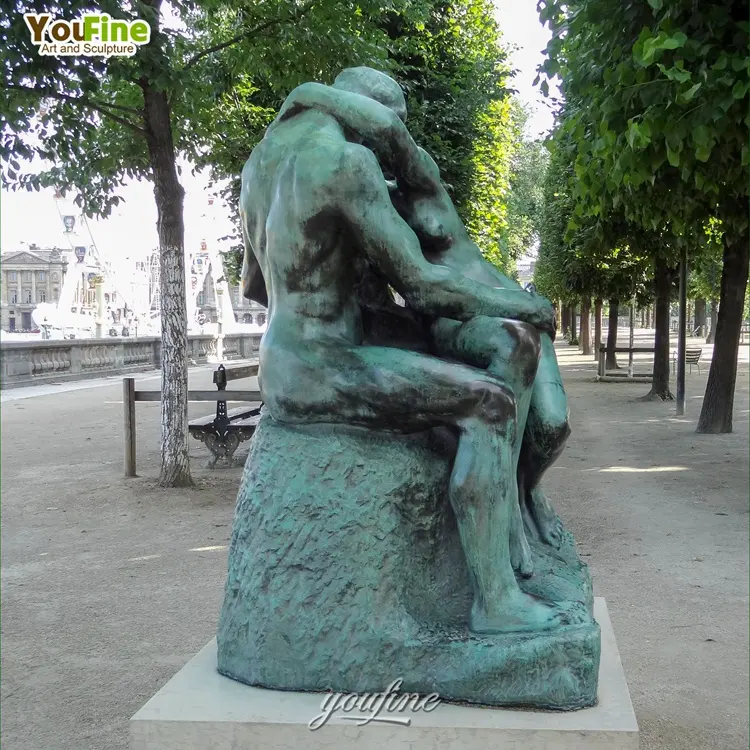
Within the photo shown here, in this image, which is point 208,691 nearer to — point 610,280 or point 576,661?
point 576,661

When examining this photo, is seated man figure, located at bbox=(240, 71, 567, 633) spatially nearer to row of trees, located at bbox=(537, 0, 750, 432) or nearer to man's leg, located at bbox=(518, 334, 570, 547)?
man's leg, located at bbox=(518, 334, 570, 547)

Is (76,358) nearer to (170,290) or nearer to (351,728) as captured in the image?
(170,290)

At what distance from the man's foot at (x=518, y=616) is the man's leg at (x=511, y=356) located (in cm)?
22

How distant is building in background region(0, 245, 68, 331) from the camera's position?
2815 inches

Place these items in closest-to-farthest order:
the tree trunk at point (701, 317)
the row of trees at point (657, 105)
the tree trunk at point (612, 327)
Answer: the row of trees at point (657, 105) → the tree trunk at point (612, 327) → the tree trunk at point (701, 317)

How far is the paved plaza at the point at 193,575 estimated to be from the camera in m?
4.18

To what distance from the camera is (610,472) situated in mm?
10188

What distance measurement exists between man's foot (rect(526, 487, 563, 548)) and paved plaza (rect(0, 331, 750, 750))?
3.71ft

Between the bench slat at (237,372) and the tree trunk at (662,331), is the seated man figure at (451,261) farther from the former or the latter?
the tree trunk at (662,331)

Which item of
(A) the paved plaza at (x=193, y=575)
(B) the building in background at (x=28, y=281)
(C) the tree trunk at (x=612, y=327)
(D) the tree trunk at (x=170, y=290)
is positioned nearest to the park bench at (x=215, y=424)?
(A) the paved plaza at (x=193, y=575)

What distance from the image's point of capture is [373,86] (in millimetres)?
3086

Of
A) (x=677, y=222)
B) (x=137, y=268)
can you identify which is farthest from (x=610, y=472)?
(x=137, y=268)

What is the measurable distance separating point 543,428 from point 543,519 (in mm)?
412

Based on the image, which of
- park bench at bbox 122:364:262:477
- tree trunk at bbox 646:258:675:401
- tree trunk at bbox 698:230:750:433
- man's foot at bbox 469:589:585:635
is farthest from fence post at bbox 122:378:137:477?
tree trunk at bbox 646:258:675:401
